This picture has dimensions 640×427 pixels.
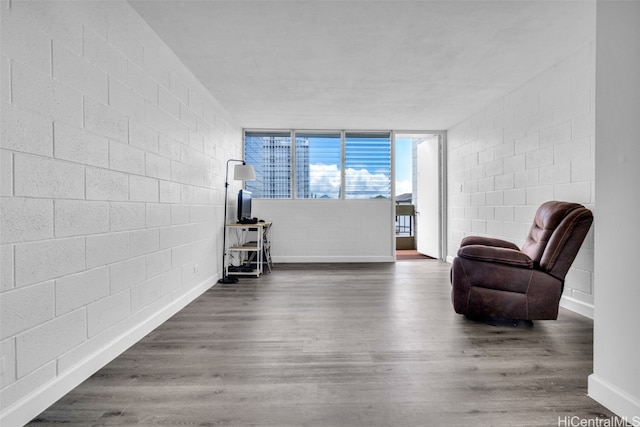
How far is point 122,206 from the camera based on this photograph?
2250 millimetres

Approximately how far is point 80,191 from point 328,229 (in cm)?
473

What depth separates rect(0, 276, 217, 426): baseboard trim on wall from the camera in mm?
1465

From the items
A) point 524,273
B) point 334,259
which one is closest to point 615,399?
point 524,273

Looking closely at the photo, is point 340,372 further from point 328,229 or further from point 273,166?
point 273,166

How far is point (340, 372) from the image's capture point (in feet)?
6.43

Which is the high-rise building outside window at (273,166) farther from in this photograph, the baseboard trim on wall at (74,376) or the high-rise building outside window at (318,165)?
the baseboard trim on wall at (74,376)

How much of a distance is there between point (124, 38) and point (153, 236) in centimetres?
146

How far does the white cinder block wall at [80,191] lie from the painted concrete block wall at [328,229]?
10.5ft

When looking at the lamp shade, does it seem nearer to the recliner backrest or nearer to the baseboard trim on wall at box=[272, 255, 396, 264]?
the baseboard trim on wall at box=[272, 255, 396, 264]

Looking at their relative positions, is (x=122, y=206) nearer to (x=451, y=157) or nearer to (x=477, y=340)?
(x=477, y=340)

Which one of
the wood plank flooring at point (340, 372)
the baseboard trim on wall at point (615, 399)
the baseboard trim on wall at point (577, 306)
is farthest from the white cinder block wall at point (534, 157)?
the baseboard trim on wall at point (615, 399)

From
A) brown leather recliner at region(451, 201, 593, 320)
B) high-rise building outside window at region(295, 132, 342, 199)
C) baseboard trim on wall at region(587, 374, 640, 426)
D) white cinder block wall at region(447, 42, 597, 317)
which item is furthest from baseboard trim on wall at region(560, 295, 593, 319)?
high-rise building outside window at region(295, 132, 342, 199)

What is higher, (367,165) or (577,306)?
(367,165)

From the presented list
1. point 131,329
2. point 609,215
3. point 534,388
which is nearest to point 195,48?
point 131,329
